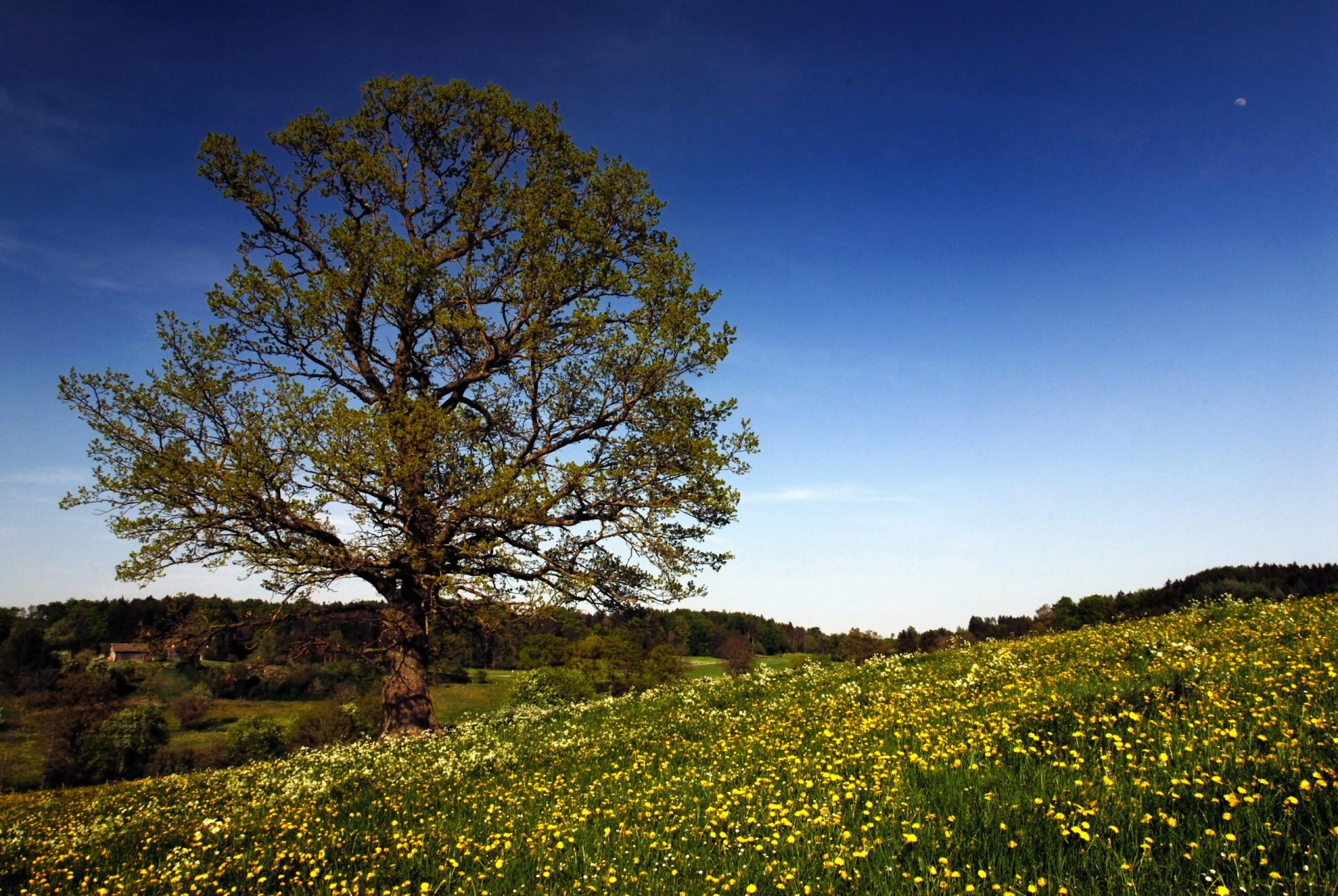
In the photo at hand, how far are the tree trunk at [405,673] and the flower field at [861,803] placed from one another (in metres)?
4.47

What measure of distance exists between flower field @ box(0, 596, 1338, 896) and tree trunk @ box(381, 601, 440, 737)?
4.47 metres

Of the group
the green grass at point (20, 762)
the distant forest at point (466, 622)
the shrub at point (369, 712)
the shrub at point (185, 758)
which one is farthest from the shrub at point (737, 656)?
the green grass at point (20, 762)

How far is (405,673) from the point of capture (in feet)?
55.0

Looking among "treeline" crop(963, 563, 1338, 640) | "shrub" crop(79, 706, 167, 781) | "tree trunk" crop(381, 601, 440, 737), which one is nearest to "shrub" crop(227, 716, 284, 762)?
"shrub" crop(79, 706, 167, 781)

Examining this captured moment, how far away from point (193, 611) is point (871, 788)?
1612cm

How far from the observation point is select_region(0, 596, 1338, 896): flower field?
4.11 m

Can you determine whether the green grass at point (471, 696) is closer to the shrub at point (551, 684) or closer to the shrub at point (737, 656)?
the shrub at point (551, 684)

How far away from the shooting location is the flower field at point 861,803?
4.11 meters

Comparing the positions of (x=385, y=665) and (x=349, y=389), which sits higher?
(x=349, y=389)

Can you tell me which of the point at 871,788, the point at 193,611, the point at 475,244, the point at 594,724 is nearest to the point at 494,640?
the point at 594,724

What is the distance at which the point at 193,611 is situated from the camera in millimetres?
15344

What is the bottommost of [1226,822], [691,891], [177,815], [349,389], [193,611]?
[177,815]

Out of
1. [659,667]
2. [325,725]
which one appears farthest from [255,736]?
[659,667]

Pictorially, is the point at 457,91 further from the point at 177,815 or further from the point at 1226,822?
the point at 1226,822
